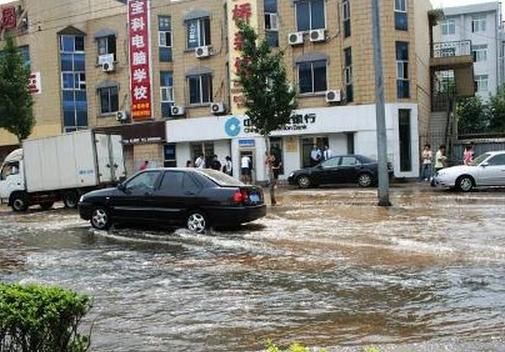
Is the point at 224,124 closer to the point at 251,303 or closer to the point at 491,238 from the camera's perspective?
the point at 491,238

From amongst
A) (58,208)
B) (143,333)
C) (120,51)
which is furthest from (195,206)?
(120,51)

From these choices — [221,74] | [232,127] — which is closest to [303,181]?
[232,127]

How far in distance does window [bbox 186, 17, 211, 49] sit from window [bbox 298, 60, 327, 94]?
5990mm

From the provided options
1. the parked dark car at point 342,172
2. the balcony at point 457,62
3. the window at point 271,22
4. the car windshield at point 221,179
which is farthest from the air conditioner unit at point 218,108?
the car windshield at point 221,179

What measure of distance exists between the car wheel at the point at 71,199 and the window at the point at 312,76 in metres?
14.5

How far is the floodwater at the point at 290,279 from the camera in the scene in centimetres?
666

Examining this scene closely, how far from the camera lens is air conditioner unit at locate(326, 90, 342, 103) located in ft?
110

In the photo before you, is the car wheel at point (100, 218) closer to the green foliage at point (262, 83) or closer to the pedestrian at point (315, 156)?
the green foliage at point (262, 83)

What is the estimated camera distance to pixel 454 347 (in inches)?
221

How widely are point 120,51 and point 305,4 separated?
11840 millimetres

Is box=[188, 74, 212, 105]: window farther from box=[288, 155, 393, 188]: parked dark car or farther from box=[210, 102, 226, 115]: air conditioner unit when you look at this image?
box=[288, 155, 393, 188]: parked dark car

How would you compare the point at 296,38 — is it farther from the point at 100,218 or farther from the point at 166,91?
the point at 100,218

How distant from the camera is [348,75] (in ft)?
111

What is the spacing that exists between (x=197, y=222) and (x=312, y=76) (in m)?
21.3
